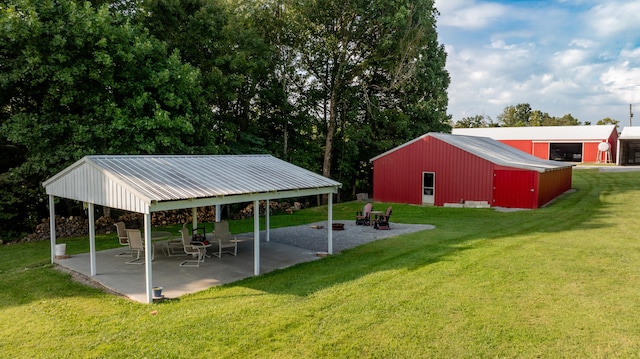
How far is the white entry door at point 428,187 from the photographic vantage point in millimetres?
22672

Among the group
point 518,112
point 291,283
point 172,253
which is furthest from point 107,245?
point 518,112

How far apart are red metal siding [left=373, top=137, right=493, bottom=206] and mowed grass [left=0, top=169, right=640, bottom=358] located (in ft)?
28.9

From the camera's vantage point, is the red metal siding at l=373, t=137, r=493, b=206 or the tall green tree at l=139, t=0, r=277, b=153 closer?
the tall green tree at l=139, t=0, r=277, b=153

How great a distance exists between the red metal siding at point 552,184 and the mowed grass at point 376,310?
27.8ft

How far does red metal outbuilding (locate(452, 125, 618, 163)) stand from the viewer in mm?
40750

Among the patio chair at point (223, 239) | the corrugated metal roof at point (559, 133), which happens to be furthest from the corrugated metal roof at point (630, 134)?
the patio chair at point (223, 239)

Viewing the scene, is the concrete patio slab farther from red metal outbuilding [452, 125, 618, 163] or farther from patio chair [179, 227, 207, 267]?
red metal outbuilding [452, 125, 618, 163]

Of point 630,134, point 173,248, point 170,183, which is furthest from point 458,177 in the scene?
point 630,134

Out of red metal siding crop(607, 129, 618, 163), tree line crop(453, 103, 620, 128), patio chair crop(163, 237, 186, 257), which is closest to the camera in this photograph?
patio chair crop(163, 237, 186, 257)

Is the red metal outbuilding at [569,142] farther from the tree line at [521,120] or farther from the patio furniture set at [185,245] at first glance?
the patio furniture set at [185,245]

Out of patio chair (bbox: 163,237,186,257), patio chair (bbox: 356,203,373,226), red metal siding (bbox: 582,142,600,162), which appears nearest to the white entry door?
patio chair (bbox: 356,203,373,226)

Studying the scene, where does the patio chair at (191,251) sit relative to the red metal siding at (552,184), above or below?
below

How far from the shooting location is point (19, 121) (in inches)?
578

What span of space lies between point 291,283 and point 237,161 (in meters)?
5.01
